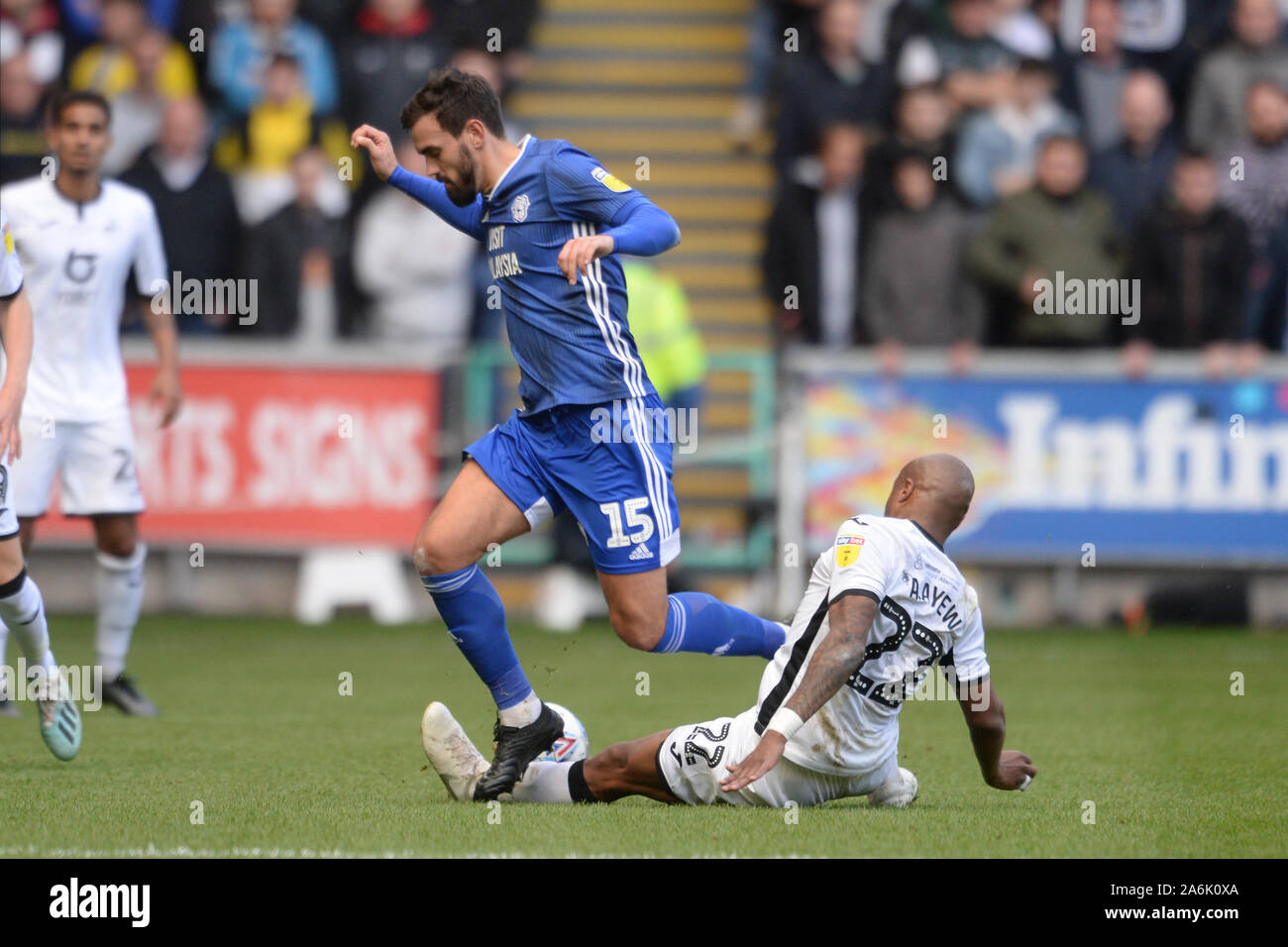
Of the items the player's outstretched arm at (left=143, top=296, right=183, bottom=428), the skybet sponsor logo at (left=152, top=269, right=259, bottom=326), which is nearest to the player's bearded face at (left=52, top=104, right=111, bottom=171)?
the player's outstretched arm at (left=143, top=296, right=183, bottom=428)

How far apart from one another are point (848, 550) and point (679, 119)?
1192 cm

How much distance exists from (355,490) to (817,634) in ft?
26.0

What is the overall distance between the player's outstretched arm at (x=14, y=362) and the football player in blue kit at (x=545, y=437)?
147 centimetres

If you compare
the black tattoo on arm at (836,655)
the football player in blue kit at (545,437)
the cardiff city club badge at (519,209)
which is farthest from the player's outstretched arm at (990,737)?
the cardiff city club badge at (519,209)

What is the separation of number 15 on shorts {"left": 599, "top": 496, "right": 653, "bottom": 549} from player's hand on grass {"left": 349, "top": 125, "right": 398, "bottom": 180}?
1.46 m

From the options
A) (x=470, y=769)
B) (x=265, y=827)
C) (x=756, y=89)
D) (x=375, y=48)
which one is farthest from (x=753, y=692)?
(x=756, y=89)

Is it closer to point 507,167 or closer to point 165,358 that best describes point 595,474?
point 507,167

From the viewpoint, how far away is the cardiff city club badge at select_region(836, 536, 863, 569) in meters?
5.80

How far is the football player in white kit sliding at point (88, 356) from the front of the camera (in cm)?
887

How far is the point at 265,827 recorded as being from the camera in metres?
5.83

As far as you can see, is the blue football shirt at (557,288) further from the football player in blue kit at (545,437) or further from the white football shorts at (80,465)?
the white football shorts at (80,465)

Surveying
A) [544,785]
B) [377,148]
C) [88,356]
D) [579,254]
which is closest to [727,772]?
[544,785]
